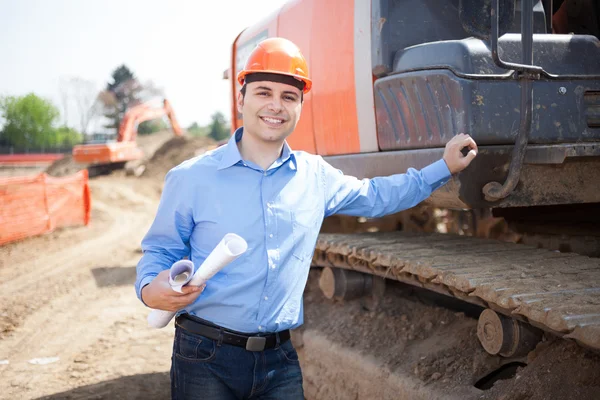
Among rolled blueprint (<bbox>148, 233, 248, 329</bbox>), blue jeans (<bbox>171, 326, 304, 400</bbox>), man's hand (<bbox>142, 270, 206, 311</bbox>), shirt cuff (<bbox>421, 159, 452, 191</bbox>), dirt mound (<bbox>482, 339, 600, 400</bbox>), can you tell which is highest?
shirt cuff (<bbox>421, 159, 452, 191</bbox>)

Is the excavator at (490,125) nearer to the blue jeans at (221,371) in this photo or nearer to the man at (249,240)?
the man at (249,240)

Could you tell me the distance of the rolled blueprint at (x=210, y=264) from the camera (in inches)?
78.7

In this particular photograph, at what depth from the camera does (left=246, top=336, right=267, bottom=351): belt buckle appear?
2.51 metres

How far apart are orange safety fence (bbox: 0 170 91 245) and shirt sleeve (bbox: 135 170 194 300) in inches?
405

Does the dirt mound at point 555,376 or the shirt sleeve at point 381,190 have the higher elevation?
the shirt sleeve at point 381,190

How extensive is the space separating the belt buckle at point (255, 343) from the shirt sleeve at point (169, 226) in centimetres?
44

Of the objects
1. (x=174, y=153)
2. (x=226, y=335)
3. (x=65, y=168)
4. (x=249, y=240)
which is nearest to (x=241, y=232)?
(x=249, y=240)

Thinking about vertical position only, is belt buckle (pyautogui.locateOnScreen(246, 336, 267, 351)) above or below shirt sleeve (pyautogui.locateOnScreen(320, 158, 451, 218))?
below

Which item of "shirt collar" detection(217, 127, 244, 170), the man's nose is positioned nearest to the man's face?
the man's nose

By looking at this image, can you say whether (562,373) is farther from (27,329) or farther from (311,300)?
(27,329)

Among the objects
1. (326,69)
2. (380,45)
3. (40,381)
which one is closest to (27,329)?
(40,381)

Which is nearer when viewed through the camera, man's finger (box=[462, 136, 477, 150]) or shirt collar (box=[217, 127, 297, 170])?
shirt collar (box=[217, 127, 297, 170])

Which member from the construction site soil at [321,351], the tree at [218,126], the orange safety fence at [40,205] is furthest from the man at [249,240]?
the tree at [218,126]

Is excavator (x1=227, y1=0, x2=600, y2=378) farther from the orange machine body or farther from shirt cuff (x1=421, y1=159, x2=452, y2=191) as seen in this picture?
A: the orange machine body
